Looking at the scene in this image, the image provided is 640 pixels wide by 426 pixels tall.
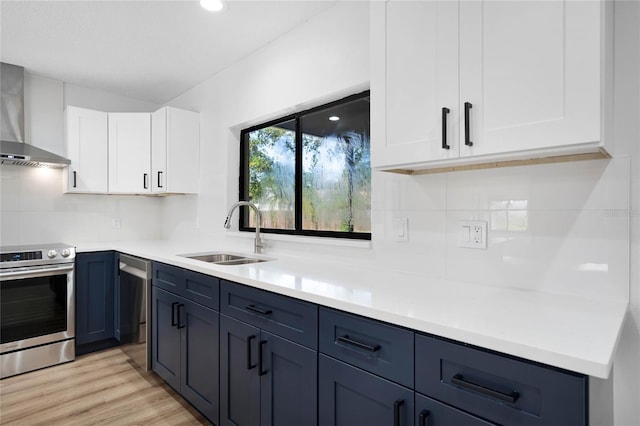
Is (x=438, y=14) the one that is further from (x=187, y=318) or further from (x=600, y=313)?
(x=187, y=318)

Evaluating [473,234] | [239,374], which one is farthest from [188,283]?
[473,234]

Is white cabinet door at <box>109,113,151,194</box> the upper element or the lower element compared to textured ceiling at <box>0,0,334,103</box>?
lower

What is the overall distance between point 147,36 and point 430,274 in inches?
95.8

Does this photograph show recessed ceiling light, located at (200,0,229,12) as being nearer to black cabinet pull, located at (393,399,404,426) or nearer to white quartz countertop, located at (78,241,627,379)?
white quartz countertop, located at (78,241,627,379)

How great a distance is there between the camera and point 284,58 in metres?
2.49

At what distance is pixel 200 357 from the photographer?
6.55 ft

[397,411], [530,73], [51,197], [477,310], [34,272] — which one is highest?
[530,73]

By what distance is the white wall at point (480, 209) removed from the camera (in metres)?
1.18

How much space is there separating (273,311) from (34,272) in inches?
87.2

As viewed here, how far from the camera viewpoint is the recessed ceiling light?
2.07m

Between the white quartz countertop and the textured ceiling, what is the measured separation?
1.58 metres

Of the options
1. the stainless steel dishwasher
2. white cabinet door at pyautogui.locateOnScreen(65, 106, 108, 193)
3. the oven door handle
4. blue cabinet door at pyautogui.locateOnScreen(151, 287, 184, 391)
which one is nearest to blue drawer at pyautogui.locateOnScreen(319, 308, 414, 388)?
blue cabinet door at pyautogui.locateOnScreen(151, 287, 184, 391)

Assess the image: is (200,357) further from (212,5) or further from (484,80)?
(212,5)

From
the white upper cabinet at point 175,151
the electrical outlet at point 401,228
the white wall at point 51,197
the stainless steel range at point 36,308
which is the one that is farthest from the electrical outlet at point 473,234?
the white wall at point 51,197
